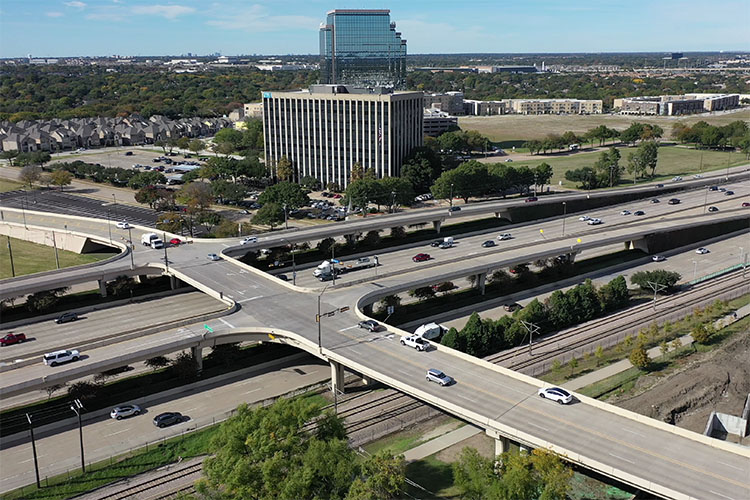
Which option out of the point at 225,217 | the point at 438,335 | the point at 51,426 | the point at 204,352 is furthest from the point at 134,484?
the point at 225,217

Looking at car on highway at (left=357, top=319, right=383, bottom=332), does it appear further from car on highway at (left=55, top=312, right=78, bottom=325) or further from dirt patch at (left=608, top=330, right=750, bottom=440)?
car on highway at (left=55, top=312, right=78, bottom=325)

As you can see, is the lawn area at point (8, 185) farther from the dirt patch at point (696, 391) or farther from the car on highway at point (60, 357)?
the dirt patch at point (696, 391)

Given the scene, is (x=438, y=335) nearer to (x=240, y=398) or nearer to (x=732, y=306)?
(x=240, y=398)

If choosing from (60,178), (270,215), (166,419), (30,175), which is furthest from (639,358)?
(30,175)

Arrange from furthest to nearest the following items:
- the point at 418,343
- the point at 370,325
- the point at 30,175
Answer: the point at 30,175 → the point at 370,325 → the point at 418,343

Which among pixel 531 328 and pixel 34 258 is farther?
pixel 34 258

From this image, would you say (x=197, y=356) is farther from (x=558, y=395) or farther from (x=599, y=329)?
(x=599, y=329)

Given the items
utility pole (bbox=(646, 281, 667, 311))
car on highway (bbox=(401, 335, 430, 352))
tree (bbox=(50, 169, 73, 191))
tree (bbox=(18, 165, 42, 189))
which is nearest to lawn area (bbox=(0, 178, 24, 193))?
tree (bbox=(18, 165, 42, 189))
